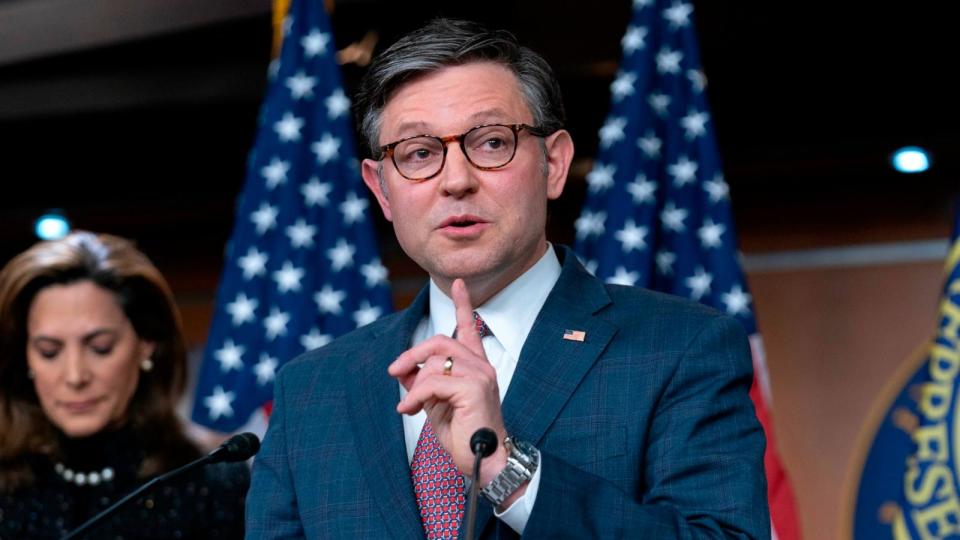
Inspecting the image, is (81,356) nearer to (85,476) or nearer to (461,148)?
(85,476)

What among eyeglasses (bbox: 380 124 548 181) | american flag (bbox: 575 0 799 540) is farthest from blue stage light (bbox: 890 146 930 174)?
eyeglasses (bbox: 380 124 548 181)

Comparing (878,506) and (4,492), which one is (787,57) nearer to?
(878,506)

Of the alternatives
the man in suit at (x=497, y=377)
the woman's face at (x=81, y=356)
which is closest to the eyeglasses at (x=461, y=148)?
the man in suit at (x=497, y=377)

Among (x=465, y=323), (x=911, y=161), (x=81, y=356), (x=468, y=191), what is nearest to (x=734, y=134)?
(x=911, y=161)

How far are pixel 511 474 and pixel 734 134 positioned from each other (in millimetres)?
3132

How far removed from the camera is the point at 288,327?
352 cm

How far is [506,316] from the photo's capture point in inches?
71.7

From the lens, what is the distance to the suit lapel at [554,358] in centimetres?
165

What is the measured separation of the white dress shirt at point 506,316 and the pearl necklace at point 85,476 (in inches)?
59.8

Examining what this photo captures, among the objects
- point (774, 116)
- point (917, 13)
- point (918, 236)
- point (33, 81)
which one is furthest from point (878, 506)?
point (33, 81)

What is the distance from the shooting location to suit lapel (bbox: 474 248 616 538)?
1650 mm

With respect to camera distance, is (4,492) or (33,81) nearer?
(4,492)

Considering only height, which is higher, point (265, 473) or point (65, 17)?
point (65, 17)

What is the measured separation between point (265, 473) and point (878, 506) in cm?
307
